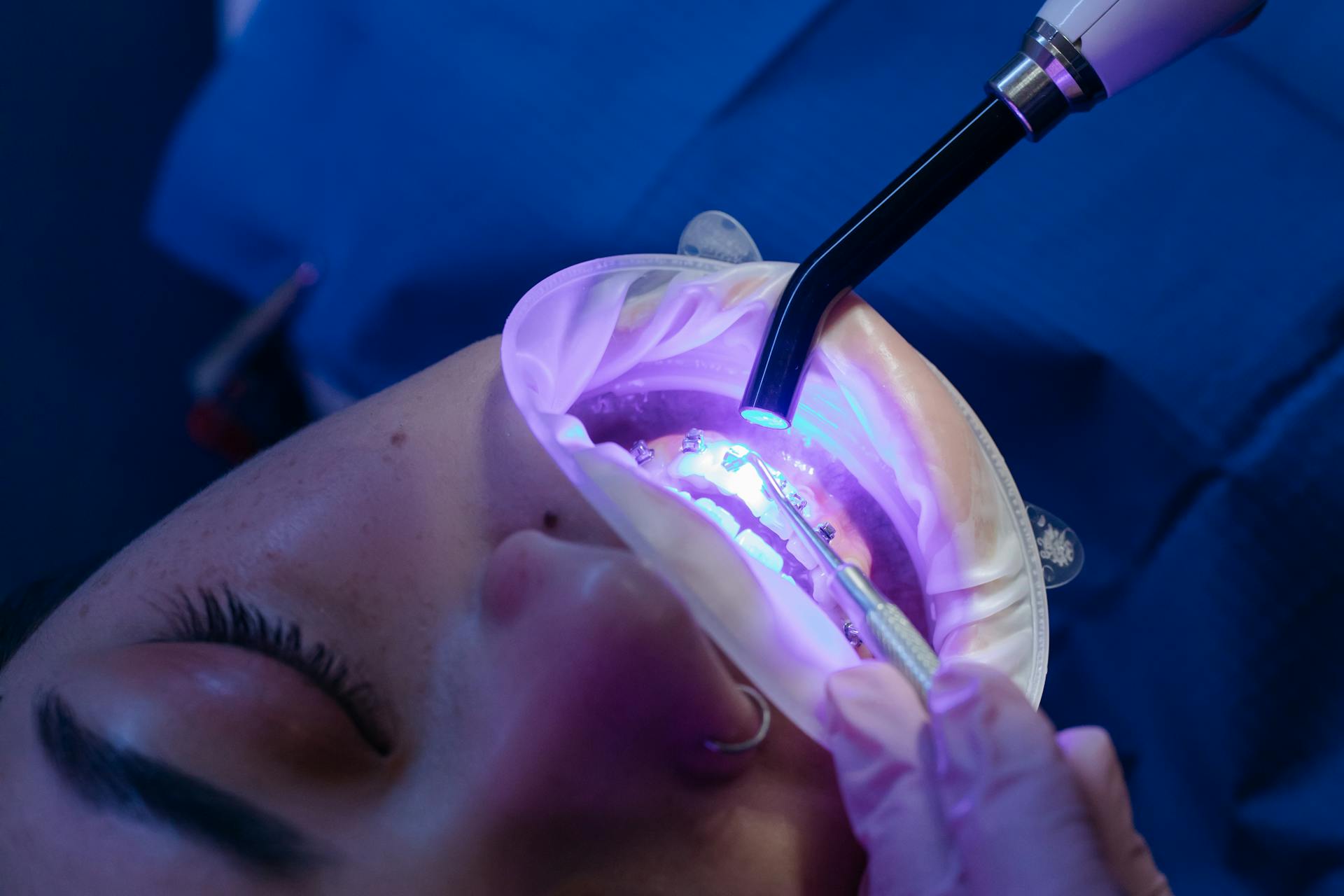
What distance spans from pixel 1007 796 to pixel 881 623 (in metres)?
0.13

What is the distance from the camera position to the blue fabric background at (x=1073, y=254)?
807 millimetres

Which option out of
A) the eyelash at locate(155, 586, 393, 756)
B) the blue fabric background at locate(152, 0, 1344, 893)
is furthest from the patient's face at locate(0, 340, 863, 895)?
the blue fabric background at locate(152, 0, 1344, 893)

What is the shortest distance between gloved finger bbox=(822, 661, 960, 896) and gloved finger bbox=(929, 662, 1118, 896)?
15mm

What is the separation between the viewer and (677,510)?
20.7 inches

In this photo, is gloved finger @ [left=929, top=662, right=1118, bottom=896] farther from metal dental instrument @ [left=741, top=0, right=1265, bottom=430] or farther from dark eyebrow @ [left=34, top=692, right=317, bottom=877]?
dark eyebrow @ [left=34, top=692, right=317, bottom=877]

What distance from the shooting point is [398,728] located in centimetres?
59

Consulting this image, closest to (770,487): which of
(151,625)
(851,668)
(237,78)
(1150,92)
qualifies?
(851,668)

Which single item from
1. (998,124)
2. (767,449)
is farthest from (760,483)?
(998,124)

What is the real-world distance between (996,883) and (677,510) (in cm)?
30

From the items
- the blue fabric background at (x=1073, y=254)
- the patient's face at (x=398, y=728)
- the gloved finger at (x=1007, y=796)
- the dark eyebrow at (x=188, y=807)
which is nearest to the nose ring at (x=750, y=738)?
the patient's face at (x=398, y=728)

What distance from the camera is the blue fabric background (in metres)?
0.81

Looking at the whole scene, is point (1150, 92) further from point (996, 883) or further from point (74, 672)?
point (74, 672)

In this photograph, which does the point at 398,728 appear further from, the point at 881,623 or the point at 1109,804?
the point at 1109,804

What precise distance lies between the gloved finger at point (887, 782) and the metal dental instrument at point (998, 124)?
190 mm
